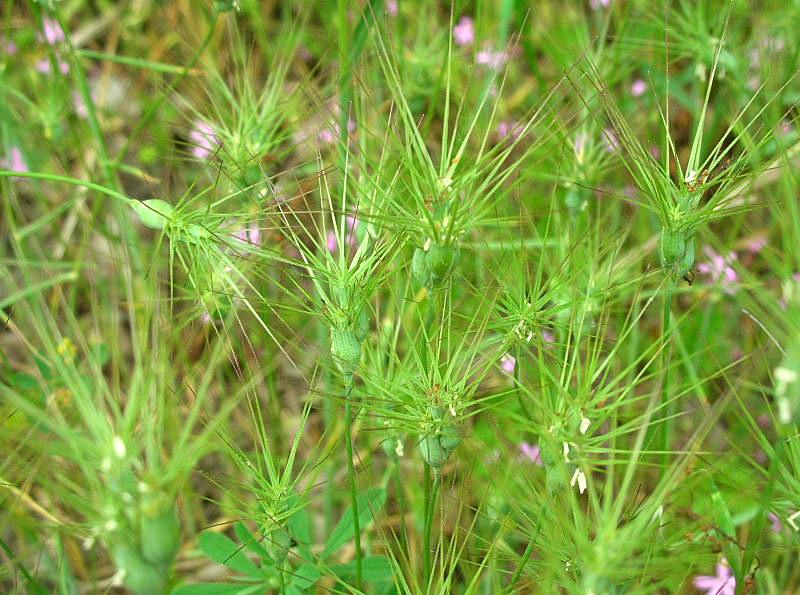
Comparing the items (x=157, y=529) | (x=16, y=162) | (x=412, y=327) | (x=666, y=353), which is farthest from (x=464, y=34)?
(x=157, y=529)

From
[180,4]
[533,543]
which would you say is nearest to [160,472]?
[533,543]

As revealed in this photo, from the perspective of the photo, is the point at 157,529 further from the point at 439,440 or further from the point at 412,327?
the point at 412,327

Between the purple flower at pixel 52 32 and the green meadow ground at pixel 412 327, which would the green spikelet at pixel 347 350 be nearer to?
the green meadow ground at pixel 412 327

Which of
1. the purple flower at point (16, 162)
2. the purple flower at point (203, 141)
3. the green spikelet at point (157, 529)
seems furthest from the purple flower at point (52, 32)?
the green spikelet at point (157, 529)

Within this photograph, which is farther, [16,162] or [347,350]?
[16,162]

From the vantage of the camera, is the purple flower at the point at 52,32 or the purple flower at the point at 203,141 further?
the purple flower at the point at 52,32

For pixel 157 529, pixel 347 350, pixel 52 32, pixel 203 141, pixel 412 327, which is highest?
pixel 52 32

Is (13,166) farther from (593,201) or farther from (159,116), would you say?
(593,201)

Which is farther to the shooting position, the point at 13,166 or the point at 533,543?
the point at 13,166

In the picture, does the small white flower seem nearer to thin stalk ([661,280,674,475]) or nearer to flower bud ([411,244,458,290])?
thin stalk ([661,280,674,475])
